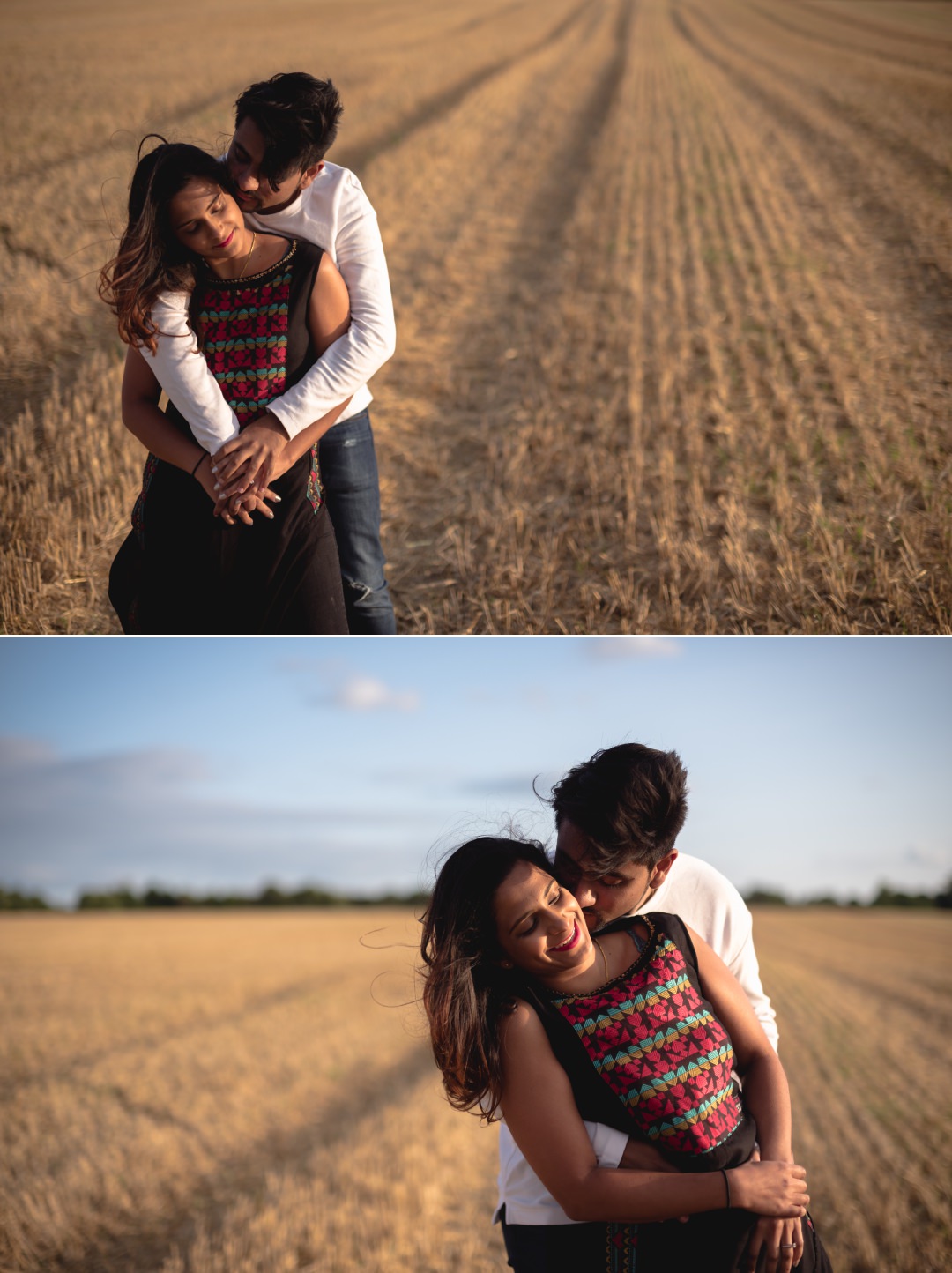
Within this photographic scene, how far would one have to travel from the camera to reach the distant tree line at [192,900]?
20.0 m

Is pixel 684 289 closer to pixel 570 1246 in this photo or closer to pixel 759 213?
pixel 759 213

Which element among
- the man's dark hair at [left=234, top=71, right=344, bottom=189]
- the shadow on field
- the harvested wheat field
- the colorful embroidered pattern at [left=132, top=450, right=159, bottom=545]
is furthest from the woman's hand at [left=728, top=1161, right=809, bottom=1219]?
the shadow on field

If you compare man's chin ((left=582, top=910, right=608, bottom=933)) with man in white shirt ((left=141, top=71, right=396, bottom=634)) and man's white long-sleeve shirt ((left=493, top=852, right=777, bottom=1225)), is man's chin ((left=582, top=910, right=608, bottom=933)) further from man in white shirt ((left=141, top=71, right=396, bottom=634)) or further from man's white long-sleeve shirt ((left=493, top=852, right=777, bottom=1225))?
man in white shirt ((left=141, top=71, right=396, bottom=634))

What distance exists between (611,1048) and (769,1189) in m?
0.37

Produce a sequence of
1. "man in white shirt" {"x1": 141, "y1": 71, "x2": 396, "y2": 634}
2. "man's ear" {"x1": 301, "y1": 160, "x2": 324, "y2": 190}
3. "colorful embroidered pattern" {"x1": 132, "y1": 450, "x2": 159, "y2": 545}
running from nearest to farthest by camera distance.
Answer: "man in white shirt" {"x1": 141, "y1": 71, "x2": 396, "y2": 634} < "man's ear" {"x1": 301, "y1": 160, "x2": 324, "y2": 190} < "colorful embroidered pattern" {"x1": 132, "y1": 450, "x2": 159, "y2": 545}

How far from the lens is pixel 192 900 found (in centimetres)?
2244

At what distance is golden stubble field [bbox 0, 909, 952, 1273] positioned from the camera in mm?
4020

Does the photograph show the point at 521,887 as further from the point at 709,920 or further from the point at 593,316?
the point at 593,316

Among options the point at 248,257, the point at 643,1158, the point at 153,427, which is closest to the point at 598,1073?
the point at 643,1158

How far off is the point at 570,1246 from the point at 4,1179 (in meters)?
3.99

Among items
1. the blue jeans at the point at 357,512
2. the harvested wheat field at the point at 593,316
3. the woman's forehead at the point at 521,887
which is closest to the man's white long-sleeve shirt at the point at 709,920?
the woman's forehead at the point at 521,887

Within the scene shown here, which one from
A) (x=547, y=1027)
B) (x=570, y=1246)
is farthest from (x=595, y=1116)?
(x=570, y=1246)

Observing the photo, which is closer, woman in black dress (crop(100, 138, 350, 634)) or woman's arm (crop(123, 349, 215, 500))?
woman in black dress (crop(100, 138, 350, 634))

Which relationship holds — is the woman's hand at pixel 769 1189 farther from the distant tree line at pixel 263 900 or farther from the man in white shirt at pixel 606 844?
the distant tree line at pixel 263 900
